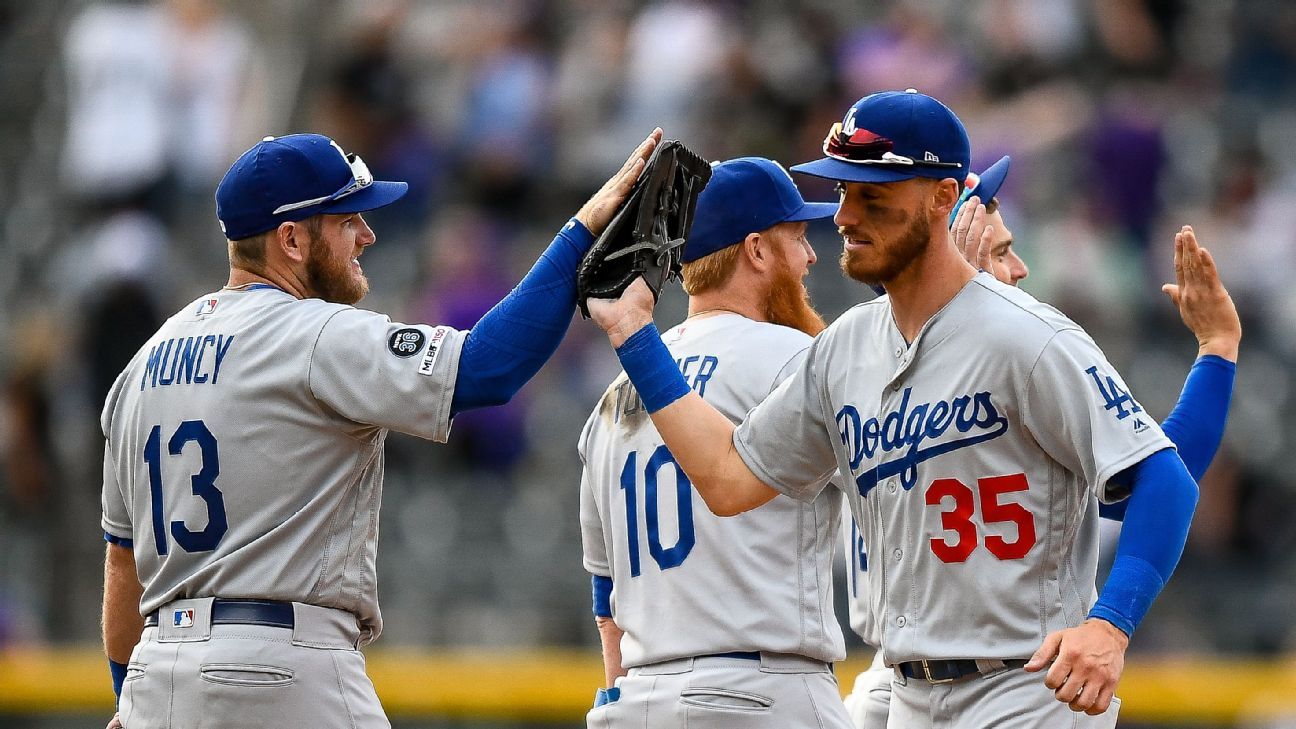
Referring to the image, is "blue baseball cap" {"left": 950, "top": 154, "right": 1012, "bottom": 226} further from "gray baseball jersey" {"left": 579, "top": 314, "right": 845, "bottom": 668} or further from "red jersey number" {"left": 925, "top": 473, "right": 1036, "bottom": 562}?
"red jersey number" {"left": 925, "top": 473, "right": 1036, "bottom": 562}

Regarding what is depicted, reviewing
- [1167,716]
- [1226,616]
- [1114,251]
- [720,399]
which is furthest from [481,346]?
[1114,251]

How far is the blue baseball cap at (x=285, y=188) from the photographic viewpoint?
4.53 meters

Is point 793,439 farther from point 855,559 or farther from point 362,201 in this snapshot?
point 362,201

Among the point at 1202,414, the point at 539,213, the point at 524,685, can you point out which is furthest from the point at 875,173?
the point at 539,213

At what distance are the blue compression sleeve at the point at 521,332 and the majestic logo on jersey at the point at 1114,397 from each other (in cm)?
126

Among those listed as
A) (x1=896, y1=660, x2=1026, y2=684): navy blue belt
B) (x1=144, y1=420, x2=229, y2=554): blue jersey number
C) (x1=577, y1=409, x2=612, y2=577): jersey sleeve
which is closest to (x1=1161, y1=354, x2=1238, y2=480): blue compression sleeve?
(x1=896, y1=660, x2=1026, y2=684): navy blue belt

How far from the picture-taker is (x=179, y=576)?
4465mm

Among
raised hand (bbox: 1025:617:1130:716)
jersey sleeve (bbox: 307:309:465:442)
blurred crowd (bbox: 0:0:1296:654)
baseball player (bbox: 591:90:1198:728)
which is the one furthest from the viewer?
blurred crowd (bbox: 0:0:1296:654)

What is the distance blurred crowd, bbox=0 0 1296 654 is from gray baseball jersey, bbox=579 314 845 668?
4580mm

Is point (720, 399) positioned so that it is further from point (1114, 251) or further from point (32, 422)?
point (32, 422)

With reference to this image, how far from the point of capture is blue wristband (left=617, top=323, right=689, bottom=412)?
4.30 m

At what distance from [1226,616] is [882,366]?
5271mm

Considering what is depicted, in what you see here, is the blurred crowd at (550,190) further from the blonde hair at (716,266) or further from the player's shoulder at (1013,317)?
the player's shoulder at (1013,317)

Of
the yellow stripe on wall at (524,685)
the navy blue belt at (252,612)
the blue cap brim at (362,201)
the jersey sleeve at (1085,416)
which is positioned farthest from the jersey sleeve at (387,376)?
the yellow stripe on wall at (524,685)
